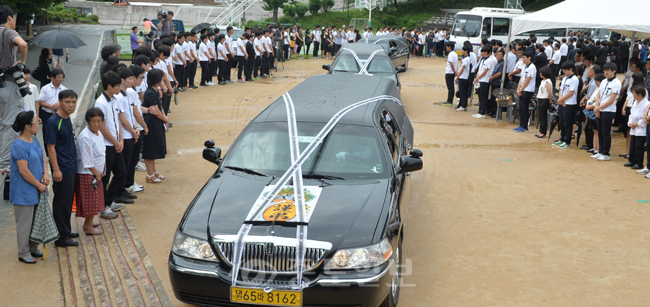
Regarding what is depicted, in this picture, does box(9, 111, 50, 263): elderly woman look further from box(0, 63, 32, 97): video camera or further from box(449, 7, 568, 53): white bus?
box(449, 7, 568, 53): white bus

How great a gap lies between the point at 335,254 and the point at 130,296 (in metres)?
2.11

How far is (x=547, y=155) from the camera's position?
1091 centimetres

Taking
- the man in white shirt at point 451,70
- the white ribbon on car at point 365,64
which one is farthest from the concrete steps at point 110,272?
the man in white shirt at point 451,70

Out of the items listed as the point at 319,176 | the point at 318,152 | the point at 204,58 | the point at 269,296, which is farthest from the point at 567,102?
the point at 204,58

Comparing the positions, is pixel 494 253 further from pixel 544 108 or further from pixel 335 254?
pixel 544 108

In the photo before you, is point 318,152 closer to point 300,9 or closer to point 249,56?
point 249,56

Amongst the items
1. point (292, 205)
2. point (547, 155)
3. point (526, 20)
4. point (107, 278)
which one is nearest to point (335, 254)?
point (292, 205)

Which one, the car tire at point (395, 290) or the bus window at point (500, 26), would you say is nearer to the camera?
the car tire at point (395, 290)

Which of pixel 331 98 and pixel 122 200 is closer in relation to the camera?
pixel 331 98

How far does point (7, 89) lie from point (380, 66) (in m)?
8.95

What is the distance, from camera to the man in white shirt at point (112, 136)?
6.73 m

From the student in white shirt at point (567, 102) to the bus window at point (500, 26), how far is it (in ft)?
63.9

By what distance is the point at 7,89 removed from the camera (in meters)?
7.61

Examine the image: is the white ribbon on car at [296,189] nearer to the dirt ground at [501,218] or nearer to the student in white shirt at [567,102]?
the dirt ground at [501,218]
